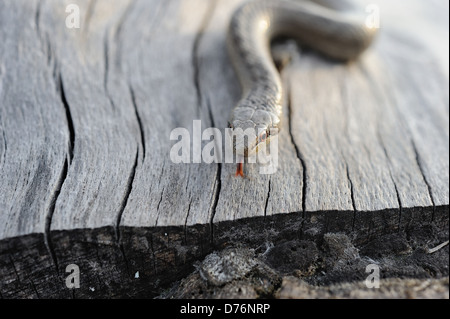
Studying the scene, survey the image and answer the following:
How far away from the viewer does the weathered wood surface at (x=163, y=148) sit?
258 cm

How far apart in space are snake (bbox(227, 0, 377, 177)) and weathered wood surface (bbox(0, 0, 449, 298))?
0.21 meters

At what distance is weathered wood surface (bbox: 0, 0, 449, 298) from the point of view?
8.48ft

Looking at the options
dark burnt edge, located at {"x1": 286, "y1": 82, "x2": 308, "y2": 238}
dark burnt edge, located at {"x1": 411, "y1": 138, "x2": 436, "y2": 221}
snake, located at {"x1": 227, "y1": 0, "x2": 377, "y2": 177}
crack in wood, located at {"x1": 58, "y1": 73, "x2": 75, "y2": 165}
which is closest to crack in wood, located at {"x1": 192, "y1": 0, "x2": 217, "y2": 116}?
snake, located at {"x1": 227, "y1": 0, "x2": 377, "y2": 177}

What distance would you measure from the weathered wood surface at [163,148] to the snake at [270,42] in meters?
0.21

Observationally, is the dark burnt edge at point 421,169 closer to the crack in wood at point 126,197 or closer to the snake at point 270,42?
the snake at point 270,42

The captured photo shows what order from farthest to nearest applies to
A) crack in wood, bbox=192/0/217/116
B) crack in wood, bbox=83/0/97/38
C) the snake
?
crack in wood, bbox=83/0/97/38 < crack in wood, bbox=192/0/217/116 < the snake

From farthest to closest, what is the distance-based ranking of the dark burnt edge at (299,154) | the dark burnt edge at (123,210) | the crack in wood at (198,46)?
the crack in wood at (198,46)
the dark burnt edge at (299,154)
the dark burnt edge at (123,210)

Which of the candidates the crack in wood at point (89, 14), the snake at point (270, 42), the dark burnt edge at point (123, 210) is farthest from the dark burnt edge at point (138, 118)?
the crack in wood at point (89, 14)

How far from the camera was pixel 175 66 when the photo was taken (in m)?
3.95

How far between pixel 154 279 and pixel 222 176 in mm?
835

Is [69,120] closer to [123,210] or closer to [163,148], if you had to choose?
[163,148]

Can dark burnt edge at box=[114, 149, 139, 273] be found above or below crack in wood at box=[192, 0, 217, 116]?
below

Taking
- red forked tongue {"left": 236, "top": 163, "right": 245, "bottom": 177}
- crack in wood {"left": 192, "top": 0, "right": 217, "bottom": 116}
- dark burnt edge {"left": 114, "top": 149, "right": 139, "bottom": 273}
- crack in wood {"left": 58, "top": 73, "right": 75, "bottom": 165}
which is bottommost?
dark burnt edge {"left": 114, "top": 149, "right": 139, "bottom": 273}

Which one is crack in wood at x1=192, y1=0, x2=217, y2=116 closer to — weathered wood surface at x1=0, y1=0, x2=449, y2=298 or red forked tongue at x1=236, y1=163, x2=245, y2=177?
weathered wood surface at x1=0, y1=0, x2=449, y2=298
